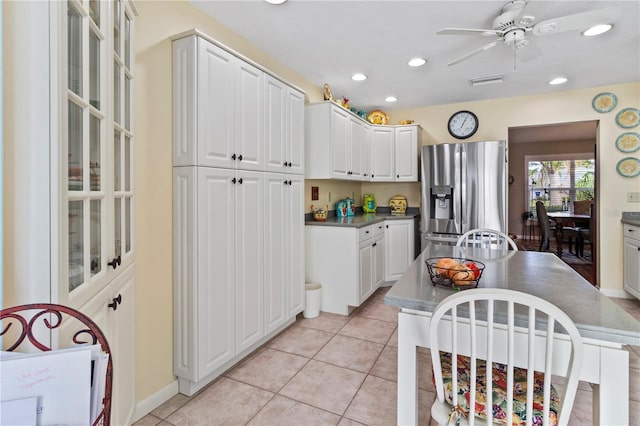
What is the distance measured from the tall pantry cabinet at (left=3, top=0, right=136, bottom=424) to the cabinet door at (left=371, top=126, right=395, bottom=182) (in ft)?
10.9

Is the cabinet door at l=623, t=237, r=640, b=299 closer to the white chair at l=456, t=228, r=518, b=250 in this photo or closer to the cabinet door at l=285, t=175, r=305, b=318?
the white chair at l=456, t=228, r=518, b=250

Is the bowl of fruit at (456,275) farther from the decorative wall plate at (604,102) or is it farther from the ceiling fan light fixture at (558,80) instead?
the decorative wall plate at (604,102)

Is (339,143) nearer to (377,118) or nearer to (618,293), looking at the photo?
(377,118)

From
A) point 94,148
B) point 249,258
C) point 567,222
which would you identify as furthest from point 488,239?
point 567,222

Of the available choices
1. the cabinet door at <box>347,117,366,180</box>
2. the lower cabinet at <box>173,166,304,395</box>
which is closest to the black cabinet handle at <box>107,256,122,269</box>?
the lower cabinet at <box>173,166,304,395</box>

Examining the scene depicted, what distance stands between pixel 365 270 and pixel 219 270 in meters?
1.75

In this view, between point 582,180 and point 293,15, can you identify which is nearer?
point 293,15

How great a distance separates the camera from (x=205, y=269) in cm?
191

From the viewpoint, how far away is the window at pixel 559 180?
7508mm

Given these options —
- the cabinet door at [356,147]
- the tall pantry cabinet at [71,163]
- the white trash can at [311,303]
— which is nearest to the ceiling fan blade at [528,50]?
the cabinet door at [356,147]

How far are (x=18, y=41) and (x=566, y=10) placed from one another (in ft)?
9.43

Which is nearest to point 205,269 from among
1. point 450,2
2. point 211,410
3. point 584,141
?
point 211,410

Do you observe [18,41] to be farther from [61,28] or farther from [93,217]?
[93,217]

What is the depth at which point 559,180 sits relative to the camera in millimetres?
7758
